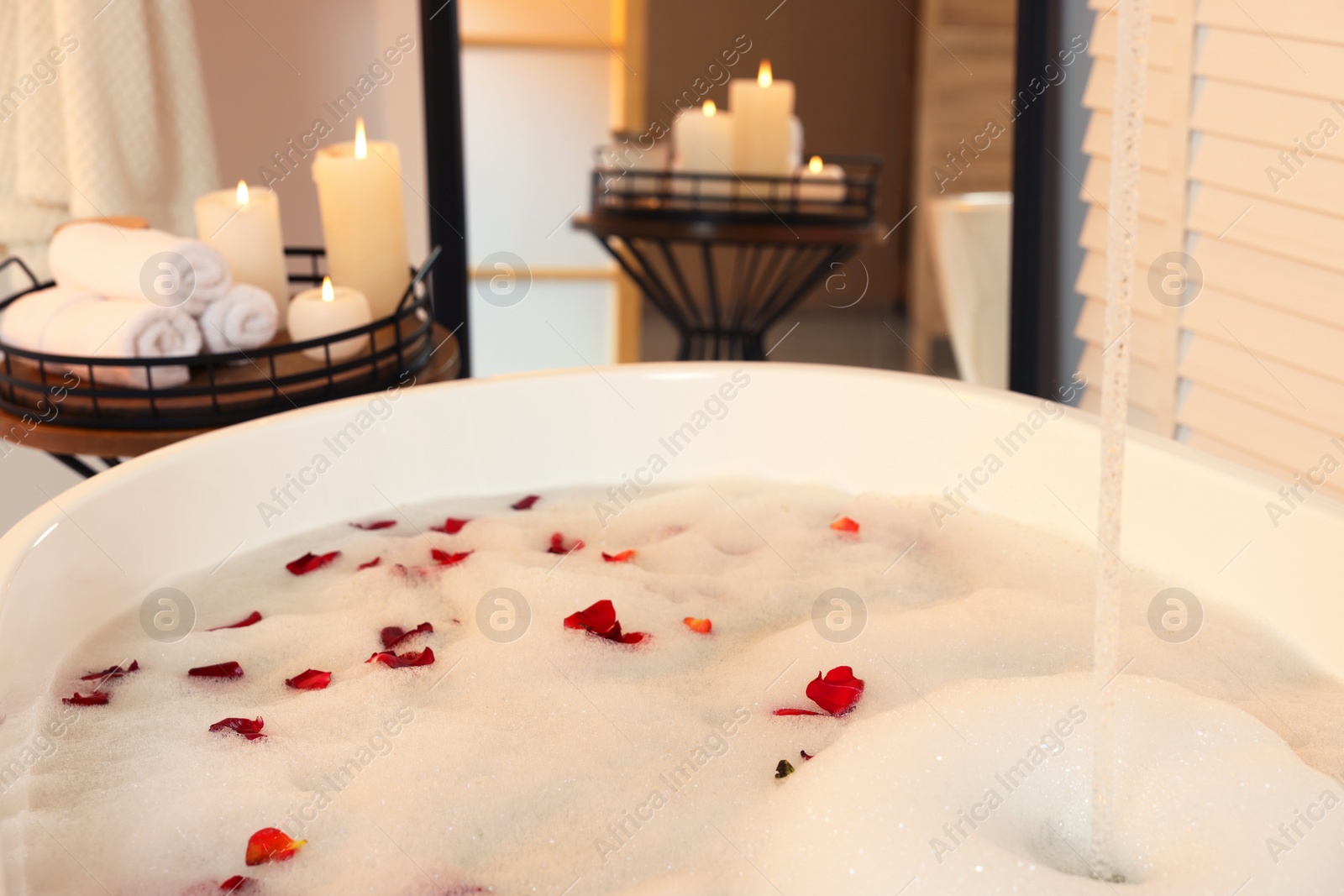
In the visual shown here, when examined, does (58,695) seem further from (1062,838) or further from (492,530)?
(1062,838)

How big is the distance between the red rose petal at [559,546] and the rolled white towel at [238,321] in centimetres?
38

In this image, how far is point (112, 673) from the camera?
33.1 inches

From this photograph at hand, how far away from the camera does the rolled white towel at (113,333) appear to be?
111 centimetres

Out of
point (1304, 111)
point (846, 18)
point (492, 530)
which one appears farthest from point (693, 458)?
point (846, 18)

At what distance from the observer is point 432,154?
219 cm

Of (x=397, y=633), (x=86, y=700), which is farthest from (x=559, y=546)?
(x=86, y=700)

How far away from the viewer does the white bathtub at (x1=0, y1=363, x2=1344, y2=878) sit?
0.86 m

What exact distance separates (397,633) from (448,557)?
0.13 m

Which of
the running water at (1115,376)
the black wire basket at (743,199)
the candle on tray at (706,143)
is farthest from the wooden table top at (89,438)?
the candle on tray at (706,143)

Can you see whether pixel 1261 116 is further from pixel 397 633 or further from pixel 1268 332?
pixel 397 633

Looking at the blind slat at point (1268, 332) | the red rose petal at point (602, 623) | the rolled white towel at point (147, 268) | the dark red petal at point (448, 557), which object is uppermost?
the rolled white towel at point (147, 268)

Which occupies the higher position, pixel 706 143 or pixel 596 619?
pixel 706 143

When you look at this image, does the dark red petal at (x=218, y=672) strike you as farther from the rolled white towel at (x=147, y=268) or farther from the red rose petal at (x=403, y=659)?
the rolled white towel at (x=147, y=268)

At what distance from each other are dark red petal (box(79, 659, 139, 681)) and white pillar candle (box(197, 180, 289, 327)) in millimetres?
532
